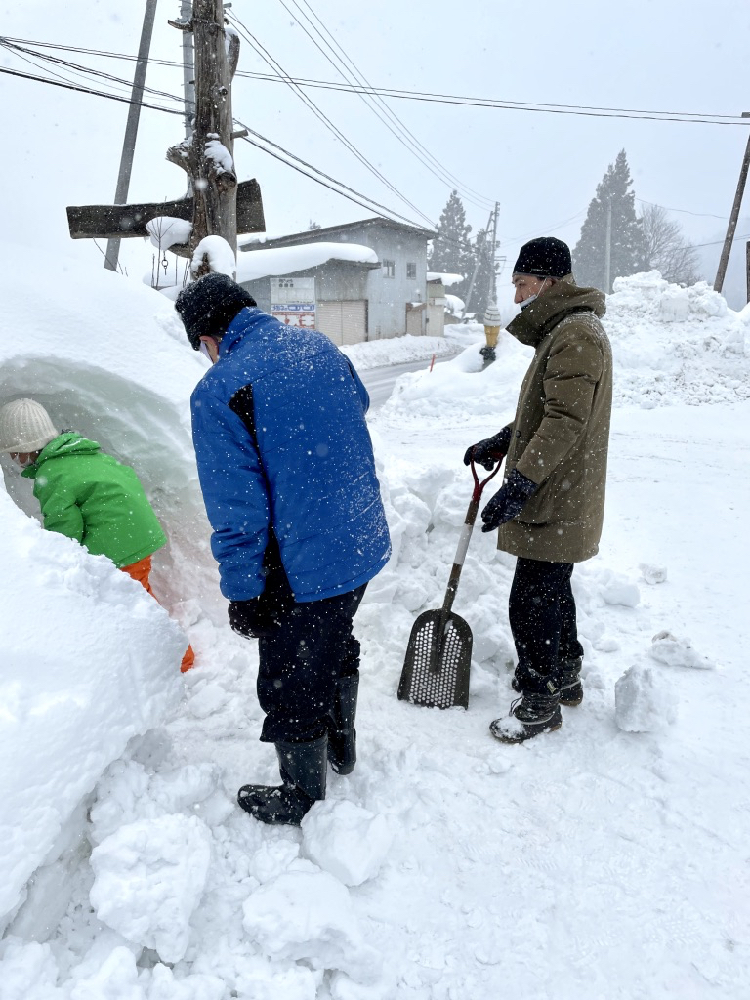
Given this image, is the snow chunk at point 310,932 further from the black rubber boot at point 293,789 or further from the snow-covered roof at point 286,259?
the snow-covered roof at point 286,259

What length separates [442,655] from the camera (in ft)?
8.93

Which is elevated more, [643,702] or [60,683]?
[60,683]

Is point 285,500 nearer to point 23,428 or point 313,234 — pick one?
point 23,428

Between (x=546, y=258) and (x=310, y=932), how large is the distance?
7.27 ft

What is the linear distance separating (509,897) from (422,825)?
33 cm

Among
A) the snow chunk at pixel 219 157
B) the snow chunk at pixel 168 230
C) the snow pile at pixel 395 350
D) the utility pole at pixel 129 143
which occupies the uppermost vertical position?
the utility pole at pixel 129 143

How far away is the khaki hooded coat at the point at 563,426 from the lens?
6.95 ft

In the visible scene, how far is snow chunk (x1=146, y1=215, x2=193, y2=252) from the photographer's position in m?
5.09

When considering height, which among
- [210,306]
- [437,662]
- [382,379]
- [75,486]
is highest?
Answer: [210,306]

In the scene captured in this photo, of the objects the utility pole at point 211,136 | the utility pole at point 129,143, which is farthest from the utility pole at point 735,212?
the utility pole at point 211,136

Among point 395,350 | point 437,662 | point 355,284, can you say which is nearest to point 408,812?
point 437,662

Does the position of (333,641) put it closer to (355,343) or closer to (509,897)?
(509,897)

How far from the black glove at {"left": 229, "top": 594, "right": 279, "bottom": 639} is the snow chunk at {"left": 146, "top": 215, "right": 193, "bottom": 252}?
4258mm

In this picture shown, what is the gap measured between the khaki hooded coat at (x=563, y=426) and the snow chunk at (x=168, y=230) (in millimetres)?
3814
